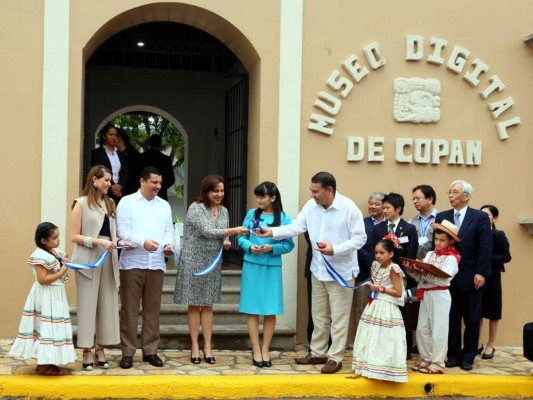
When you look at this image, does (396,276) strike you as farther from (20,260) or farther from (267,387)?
(20,260)

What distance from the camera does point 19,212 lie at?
25.8 ft

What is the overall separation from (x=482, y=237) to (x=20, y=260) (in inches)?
183

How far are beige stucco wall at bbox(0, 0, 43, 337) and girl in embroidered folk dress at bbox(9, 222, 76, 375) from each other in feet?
5.40

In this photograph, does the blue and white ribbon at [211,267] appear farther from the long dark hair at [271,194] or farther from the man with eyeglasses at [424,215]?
the man with eyeglasses at [424,215]

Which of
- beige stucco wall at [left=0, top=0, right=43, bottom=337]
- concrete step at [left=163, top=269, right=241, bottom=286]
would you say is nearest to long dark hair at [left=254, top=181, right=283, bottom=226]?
concrete step at [left=163, top=269, right=241, bottom=286]

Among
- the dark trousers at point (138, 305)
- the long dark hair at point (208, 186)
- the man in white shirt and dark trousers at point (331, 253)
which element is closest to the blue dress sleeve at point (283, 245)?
the man in white shirt and dark trousers at point (331, 253)

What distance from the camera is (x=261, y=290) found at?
23.2ft

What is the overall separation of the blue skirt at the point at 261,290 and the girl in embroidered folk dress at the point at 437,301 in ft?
4.04

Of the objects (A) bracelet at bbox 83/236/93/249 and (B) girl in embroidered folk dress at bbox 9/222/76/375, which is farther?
(A) bracelet at bbox 83/236/93/249

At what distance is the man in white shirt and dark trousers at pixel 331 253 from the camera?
6.93 m

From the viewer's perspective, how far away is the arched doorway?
1021 centimetres

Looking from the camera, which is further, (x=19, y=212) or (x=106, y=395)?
(x=19, y=212)

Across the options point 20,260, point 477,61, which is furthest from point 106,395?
point 477,61

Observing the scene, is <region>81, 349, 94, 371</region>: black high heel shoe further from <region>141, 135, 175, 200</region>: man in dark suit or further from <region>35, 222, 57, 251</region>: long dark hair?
<region>141, 135, 175, 200</region>: man in dark suit
